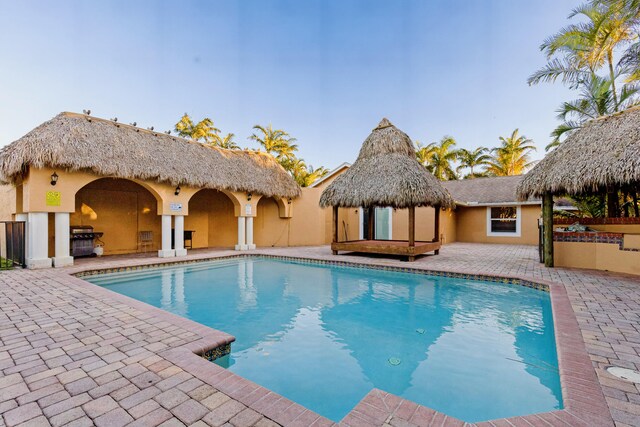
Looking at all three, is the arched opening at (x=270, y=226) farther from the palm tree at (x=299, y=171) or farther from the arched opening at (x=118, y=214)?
the palm tree at (x=299, y=171)

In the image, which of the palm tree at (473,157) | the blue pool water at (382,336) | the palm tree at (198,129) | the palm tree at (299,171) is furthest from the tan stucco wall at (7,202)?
the palm tree at (473,157)

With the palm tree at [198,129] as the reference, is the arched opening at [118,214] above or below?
below

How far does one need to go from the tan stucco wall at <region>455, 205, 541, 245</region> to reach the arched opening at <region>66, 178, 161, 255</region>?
1592cm

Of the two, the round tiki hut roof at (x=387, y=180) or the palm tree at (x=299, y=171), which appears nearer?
the round tiki hut roof at (x=387, y=180)

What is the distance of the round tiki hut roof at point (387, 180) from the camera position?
32.6 ft

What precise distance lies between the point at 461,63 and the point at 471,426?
52.1ft

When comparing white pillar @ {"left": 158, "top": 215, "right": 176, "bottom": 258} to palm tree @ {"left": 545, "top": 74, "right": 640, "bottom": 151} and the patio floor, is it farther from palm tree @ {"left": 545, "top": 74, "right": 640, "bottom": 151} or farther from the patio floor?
palm tree @ {"left": 545, "top": 74, "right": 640, "bottom": 151}

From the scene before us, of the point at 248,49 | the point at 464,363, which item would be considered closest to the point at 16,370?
the point at 464,363

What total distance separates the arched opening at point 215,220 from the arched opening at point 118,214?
2036 millimetres

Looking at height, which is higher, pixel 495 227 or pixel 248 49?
pixel 248 49

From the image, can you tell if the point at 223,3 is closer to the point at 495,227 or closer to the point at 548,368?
the point at 548,368

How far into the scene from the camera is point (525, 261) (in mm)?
9711

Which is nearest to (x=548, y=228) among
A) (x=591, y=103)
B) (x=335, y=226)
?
(x=335, y=226)

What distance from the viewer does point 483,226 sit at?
16984mm
